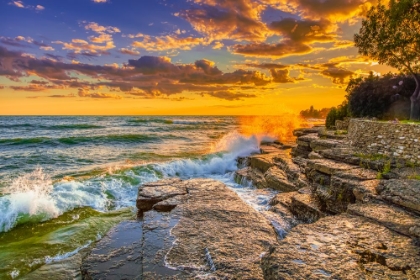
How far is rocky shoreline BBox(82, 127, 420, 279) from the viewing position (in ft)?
10.8

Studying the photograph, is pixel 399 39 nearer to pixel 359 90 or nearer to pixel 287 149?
pixel 359 90

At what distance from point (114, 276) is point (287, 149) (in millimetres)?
16057

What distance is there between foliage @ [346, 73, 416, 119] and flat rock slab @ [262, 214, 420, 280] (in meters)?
18.2

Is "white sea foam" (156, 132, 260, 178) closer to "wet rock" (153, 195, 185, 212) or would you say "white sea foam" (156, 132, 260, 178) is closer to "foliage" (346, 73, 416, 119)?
"wet rock" (153, 195, 185, 212)

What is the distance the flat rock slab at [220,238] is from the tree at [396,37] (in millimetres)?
15893

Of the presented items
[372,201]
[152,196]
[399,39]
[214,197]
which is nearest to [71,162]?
[152,196]

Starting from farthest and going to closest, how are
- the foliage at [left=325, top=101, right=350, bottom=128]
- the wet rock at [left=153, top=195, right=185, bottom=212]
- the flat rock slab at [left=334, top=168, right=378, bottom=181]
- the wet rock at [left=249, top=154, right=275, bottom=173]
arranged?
1. the foliage at [left=325, top=101, right=350, bottom=128]
2. the wet rock at [left=249, top=154, right=275, bottom=173]
3. the flat rock slab at [left=334, top=168, right=378, bottom=181]
4. the wet rock at [left=153, top=195, right=185, bottom=212]

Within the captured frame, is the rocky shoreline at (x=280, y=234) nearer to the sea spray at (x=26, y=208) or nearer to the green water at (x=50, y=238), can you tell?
the green water at (x=50, y=238)

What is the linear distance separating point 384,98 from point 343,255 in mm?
20152

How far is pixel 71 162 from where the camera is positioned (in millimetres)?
16891

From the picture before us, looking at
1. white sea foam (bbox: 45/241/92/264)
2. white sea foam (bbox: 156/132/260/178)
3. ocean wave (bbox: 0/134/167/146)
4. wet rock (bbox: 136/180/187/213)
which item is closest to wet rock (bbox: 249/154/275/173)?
white sea foam (bbox: 156/132/260/178)

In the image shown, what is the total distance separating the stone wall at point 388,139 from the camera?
8.16 metres

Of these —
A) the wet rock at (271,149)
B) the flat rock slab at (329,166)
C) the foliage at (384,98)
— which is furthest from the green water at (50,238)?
the foliage at (384,98)

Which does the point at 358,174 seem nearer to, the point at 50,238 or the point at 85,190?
the point at 50,238
